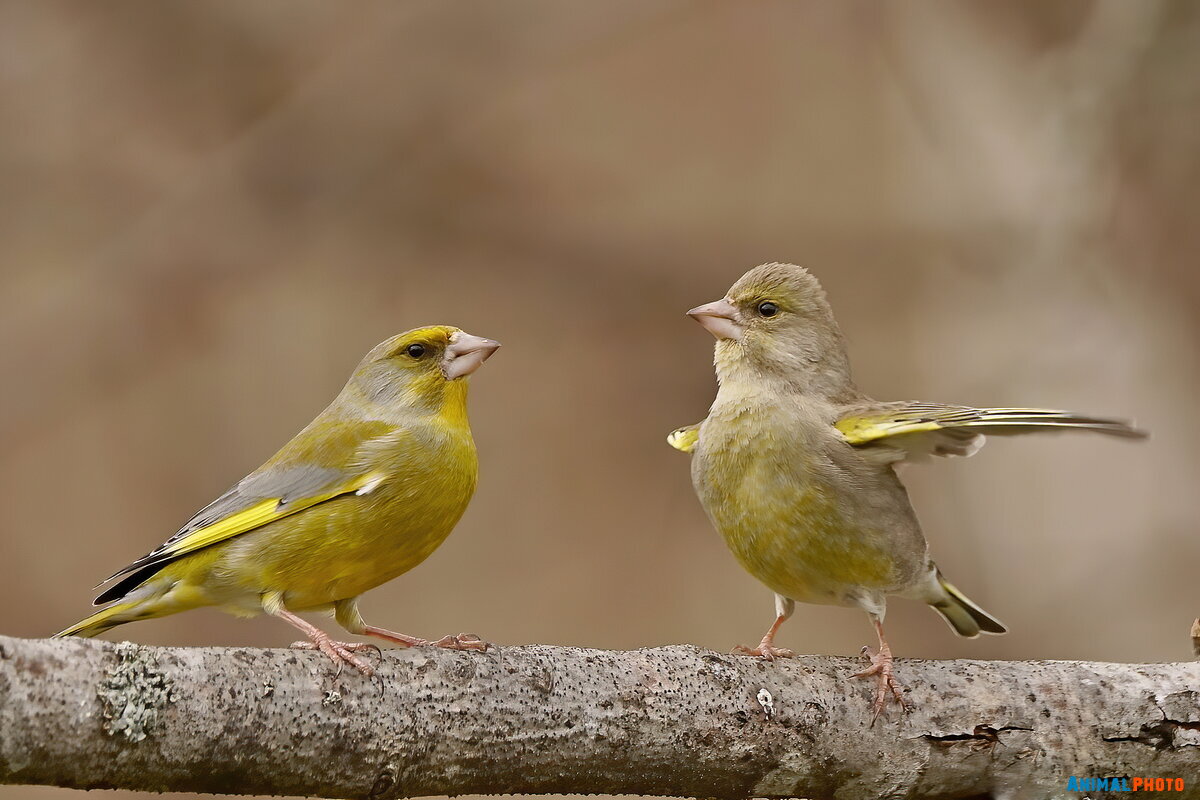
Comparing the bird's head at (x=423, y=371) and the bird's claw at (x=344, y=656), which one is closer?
the bird's claw at (x=344, y=656)

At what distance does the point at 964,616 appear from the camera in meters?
3.92

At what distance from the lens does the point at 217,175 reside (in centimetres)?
702

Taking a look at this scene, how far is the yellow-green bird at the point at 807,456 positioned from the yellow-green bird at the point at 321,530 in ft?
2.36

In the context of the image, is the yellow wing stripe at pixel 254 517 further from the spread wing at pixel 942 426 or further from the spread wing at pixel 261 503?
the spread wing at pixel 942 426

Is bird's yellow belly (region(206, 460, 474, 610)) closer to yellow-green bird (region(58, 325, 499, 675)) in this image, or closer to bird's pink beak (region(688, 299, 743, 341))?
yellow-green bird (region(58, 325, 499, 675))

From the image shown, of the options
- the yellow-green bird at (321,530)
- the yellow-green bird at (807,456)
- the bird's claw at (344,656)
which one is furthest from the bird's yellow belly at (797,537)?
the bird's claw at (344,656)

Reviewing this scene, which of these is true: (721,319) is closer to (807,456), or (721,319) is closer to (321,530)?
(807,456)

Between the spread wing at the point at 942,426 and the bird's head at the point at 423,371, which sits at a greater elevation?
the bird's head at the point at 423,371

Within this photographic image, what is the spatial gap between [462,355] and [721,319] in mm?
753

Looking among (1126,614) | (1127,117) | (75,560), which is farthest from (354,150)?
(1126,614)

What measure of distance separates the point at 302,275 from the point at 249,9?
5.16 ft

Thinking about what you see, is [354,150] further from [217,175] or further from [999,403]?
[999,403]

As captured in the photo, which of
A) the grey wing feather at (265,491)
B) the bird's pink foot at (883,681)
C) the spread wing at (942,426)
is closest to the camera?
the spread wing at (942,426)

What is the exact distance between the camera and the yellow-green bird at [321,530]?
9.98ft
